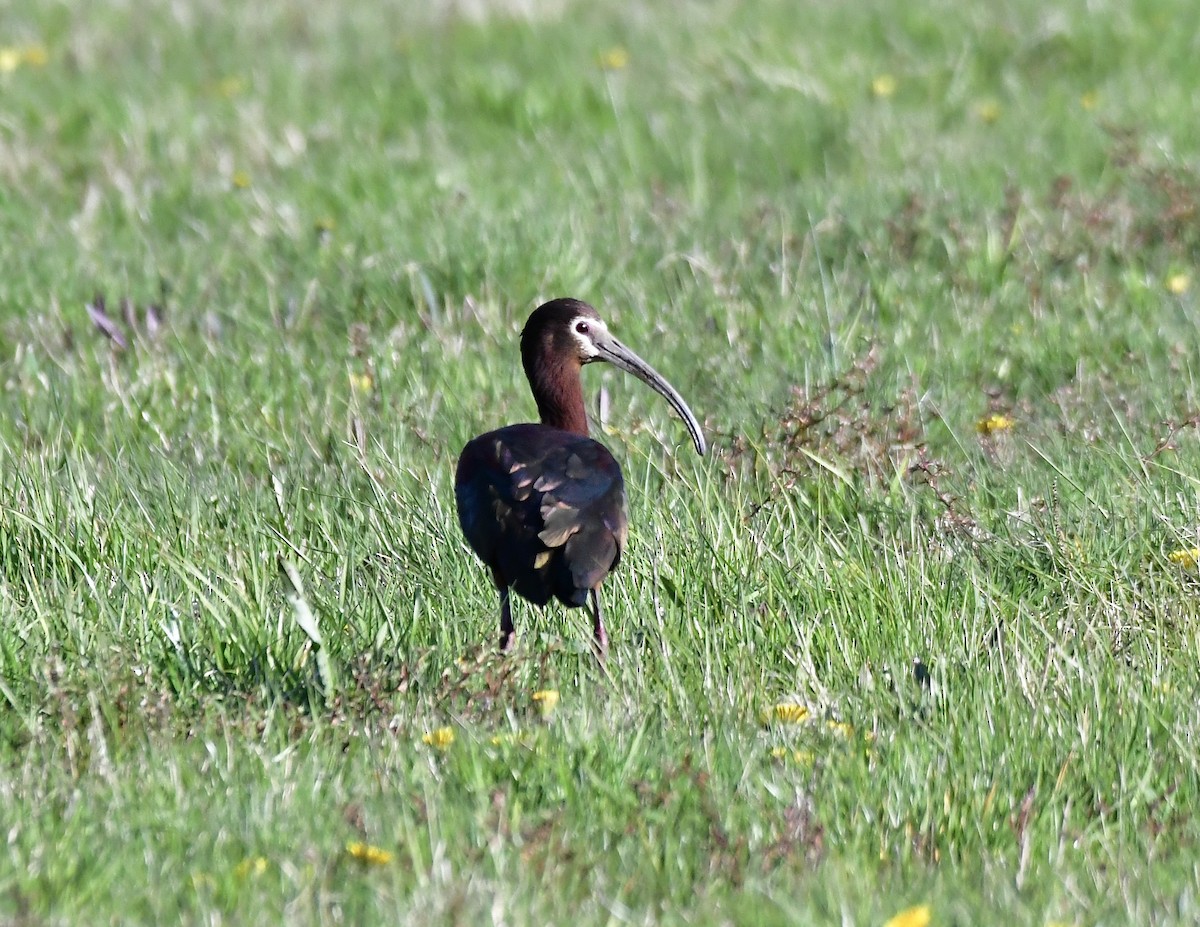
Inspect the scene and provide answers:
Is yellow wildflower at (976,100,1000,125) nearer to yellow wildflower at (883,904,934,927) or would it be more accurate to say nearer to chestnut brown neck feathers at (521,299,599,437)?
chestnut brown neck feathers at (521,299,599,437)

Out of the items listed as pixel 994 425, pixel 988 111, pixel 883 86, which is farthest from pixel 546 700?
pixel 883 86

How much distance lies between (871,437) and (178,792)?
2.31m

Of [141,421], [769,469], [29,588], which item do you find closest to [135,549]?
[29,588]

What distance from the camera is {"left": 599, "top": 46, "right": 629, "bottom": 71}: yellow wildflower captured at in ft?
28.3

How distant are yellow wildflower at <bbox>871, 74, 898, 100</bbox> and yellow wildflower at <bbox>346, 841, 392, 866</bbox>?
6.13 metres

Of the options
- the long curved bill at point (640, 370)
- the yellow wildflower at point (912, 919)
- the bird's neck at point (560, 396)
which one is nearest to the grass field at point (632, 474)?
the yellow wildflower at point (912, 919)

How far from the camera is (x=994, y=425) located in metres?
5.00

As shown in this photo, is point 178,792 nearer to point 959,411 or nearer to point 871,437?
point 871,437

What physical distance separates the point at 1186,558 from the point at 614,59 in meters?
5.27

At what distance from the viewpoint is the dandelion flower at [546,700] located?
3461 millimetres

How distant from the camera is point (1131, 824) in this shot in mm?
3088

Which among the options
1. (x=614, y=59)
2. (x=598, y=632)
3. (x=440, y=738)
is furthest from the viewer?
(x=614, y=59)

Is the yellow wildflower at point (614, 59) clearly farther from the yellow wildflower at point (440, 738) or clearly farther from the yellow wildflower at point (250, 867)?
the yellow wildflower at point (250, 867)

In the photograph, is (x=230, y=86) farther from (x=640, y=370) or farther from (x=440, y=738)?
(x=440, y=738)
